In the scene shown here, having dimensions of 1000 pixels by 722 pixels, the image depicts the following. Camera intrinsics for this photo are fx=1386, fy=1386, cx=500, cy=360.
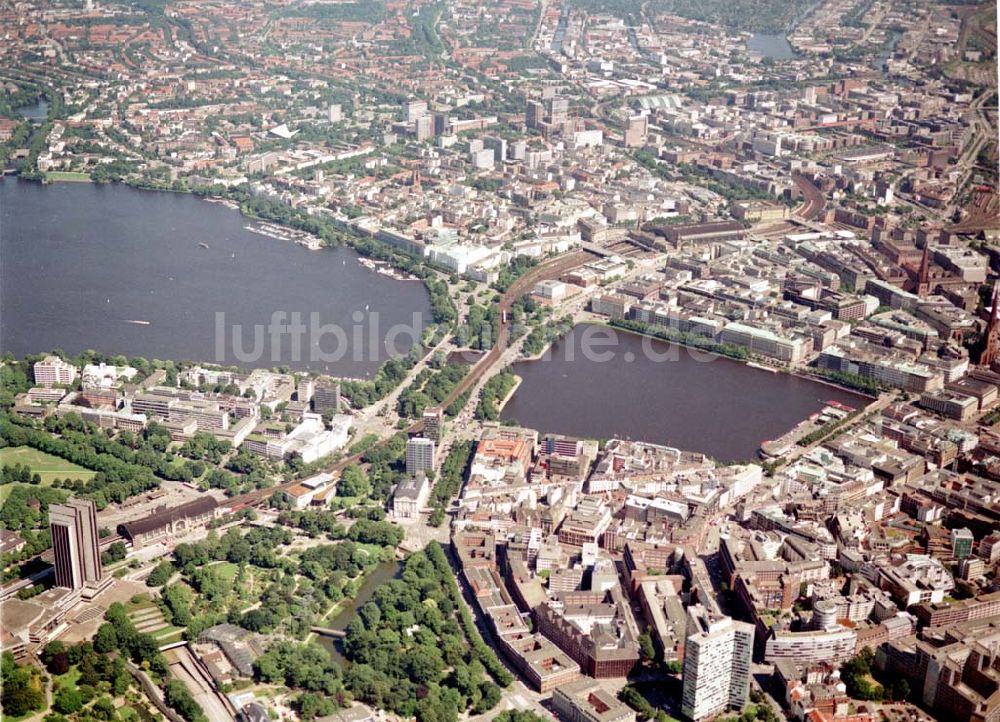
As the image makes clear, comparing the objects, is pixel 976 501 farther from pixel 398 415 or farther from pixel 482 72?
pixel 482 72

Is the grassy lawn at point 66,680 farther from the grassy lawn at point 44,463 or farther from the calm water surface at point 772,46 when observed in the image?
the calm water surface at point 772,46

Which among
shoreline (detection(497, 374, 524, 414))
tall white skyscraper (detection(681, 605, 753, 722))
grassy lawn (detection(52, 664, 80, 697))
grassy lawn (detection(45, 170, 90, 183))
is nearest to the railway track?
shoreline (detection(497, 374, 524, 414))

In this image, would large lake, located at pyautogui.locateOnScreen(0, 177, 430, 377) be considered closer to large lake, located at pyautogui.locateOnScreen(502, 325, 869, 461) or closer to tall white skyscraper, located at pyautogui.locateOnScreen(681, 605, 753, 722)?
large lake, located at pyautogui.locateOnScreen(502, 325, 869, 461)

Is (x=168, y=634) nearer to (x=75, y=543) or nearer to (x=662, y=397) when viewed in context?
(x=75, y=543)

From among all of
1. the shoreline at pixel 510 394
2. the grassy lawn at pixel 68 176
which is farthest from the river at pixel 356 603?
the grassy lawn at pixel 68 176

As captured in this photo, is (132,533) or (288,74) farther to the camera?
(288,74)

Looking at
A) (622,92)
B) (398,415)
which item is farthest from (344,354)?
(622,92)
